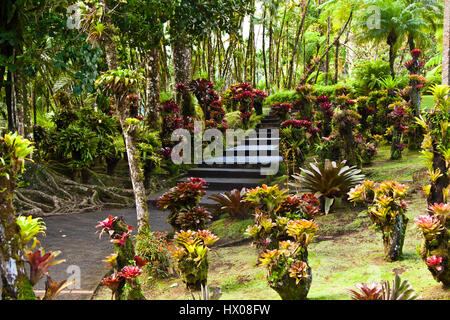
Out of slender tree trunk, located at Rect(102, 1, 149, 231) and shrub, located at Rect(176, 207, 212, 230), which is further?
slender tree trunk, located at Rect(102, 1, 149, 231)

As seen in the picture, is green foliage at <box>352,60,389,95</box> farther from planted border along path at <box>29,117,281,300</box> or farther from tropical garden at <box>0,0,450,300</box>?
planted border along path at <box>29,117,281,300</box>

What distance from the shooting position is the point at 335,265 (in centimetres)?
301

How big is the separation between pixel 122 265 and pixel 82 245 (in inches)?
78.4

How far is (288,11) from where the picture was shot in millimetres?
13617

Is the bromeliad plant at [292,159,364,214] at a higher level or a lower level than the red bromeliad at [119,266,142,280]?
higher

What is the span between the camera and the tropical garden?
229 cm

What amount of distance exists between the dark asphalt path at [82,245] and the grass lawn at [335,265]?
34cm

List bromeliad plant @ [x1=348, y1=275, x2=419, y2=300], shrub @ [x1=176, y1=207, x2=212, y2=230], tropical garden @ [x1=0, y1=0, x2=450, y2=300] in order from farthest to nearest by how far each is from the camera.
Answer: shrub @ [x1=176, y1=207, x2=212, y2=230]
tropical garden @ [x1=0, y1=0, x2=450, y2=300]
bromeliad plant @ [x1=348, y1=275, x2=419, y2=300]

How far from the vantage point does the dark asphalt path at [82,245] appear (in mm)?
3248

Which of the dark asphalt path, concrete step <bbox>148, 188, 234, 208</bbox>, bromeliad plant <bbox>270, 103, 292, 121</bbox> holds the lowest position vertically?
the dark asphalt path

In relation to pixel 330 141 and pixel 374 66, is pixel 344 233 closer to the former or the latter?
pixel 330 141

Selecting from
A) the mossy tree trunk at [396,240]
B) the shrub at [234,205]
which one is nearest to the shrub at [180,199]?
the shrub at [234,205]

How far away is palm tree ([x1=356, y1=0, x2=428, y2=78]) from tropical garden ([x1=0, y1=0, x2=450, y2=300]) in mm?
51

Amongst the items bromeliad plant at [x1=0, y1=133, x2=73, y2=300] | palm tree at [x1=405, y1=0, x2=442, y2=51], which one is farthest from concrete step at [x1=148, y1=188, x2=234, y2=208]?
palm tree at [x1=405, y1=0, x2=442, y2=51]
